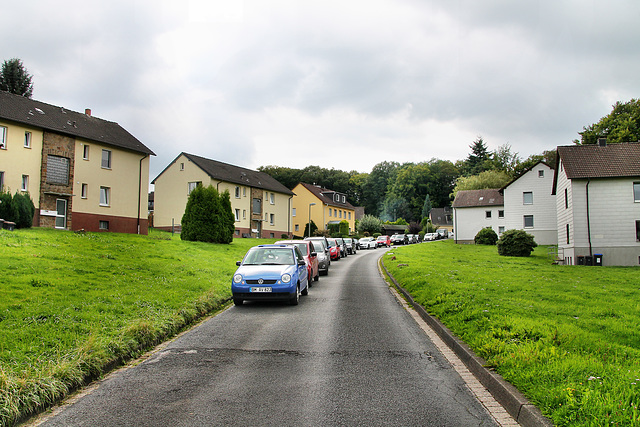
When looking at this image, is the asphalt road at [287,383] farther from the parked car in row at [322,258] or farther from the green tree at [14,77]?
the green tree at [14,77]

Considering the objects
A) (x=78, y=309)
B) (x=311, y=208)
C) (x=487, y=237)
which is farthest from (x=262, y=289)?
(x=311, y=208)

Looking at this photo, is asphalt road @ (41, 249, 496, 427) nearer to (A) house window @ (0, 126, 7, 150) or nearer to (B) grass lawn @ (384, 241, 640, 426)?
(B) grass lawn @ (384, 241, 640, 426)

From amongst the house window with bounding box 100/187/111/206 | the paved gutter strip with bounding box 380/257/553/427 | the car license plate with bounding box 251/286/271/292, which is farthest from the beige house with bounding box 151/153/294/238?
the paved gutter strip with bounding box 380/257/553/427

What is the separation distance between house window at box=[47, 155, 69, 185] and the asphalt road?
1042 inches

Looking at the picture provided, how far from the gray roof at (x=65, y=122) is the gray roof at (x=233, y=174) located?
39.5 feet

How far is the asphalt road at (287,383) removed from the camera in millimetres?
4590

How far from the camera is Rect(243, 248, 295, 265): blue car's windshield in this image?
13.5 metres

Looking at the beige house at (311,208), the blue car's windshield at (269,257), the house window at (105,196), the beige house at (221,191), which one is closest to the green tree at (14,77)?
the beige house at (221,191)

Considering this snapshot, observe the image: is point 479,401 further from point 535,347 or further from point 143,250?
point 143,250

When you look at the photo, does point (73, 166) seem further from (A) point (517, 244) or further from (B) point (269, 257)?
(A) point (517, 244)

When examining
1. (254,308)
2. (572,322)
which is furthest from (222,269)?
(572,322)

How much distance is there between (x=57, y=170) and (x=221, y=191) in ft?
66.0

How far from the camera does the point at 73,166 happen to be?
1276 inches

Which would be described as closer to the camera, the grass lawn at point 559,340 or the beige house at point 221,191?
the grass lawn at point 559,340
